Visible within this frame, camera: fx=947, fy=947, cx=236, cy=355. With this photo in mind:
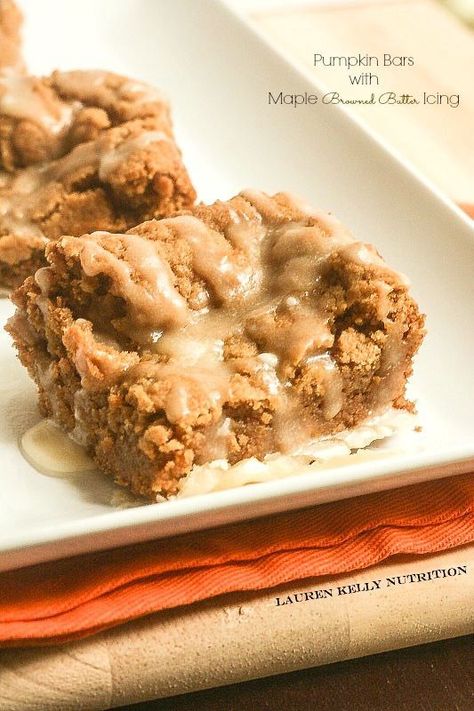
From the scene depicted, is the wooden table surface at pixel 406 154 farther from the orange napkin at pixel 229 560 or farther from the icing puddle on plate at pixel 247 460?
the icing puddle on plate at pixel 247 460

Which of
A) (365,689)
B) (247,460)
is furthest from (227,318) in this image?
(365,689)

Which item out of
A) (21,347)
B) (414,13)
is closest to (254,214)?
(21,347)

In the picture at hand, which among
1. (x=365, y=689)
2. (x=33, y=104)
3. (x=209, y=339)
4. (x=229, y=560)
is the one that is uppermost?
(x=33, y=104)

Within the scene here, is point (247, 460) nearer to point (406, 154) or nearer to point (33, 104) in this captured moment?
point (33, 104)

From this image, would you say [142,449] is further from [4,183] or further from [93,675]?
[4,183]

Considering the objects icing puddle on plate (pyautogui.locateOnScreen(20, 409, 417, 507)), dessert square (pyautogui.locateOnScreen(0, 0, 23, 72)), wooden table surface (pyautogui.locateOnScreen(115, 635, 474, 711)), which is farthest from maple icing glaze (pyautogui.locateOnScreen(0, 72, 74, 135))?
wooden table surface (pyautogui.locateOnScreen(115, 635, 474, 711))

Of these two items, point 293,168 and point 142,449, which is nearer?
point 142,449
